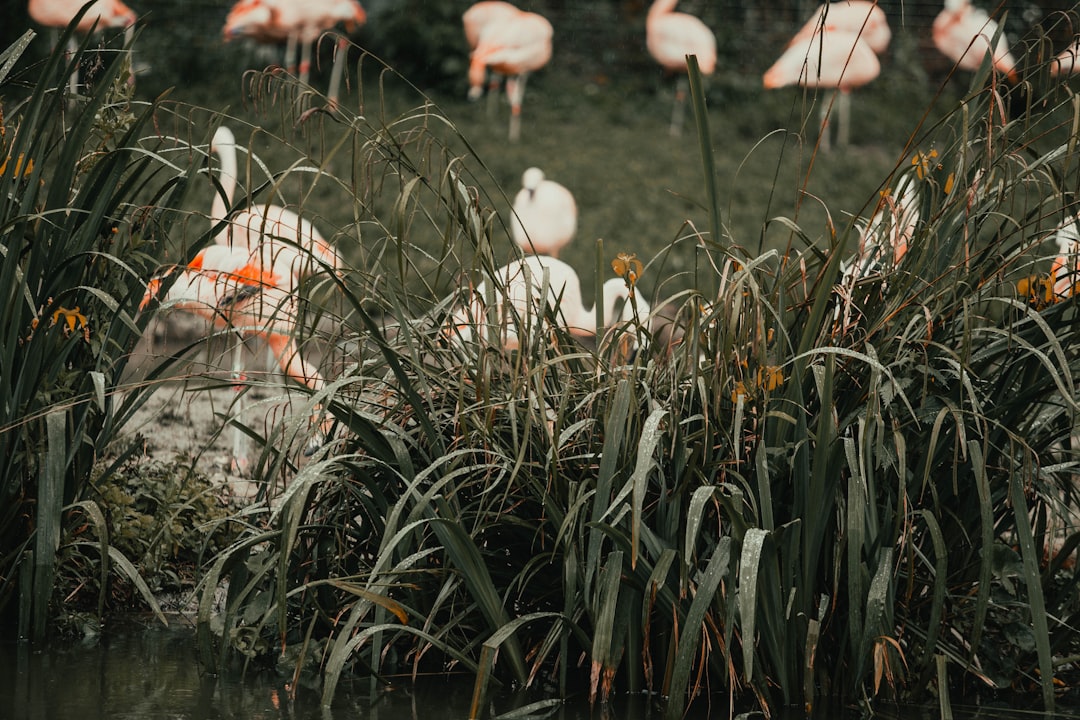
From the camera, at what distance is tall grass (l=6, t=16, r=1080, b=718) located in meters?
2.14

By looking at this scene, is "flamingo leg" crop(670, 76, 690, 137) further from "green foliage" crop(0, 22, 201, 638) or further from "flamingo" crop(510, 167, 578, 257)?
"green foliage" crop(0, 22, 201, 638)

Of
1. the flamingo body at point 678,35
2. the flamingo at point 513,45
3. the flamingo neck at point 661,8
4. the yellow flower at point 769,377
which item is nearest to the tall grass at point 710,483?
the yellow flower at point 769,377

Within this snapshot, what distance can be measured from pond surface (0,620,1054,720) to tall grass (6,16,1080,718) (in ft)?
0.18

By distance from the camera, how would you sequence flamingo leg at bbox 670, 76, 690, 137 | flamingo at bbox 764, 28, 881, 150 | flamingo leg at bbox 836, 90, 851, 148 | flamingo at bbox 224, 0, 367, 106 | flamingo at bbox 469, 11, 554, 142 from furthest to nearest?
flamingo leg at bbox 670, 76, 690, 137 → flamingo leg at bbox 836, 90, 851, 148 → flamingo at bbox 469, 11, 554, 142 → flamingo at bbox 224, 0, 367, 106 → flamingo at bbox 764, 28, 881, 150

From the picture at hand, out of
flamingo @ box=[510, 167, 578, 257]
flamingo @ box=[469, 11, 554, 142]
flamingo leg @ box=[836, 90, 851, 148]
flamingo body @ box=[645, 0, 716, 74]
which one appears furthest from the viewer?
flamingo leg @ box=[836, 90, 851, 148]

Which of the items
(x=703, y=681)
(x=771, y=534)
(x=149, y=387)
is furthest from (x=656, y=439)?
(x=149, y=387)

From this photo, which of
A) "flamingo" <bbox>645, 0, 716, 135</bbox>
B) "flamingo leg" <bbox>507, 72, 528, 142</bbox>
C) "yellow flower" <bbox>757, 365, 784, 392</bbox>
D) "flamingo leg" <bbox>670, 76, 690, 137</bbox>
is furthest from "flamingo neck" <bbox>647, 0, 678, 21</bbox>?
"yellow flower" <bbox>757, 365, 784, 392</bbox>

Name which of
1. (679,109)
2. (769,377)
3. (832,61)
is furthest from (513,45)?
(769,377)

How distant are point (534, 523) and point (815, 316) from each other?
649mm

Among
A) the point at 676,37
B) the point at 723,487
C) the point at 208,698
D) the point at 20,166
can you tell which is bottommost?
the point at 208,698

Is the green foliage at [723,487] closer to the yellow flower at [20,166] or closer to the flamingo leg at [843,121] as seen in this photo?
the yellow flower at [20,166]

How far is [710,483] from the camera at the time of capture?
7.42ft

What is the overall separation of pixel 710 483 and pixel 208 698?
973mm

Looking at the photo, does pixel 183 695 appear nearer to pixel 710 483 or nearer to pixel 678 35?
pixel 710 483
